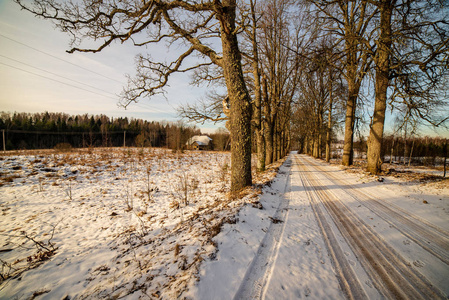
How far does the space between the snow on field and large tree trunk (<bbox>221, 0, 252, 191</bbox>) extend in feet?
2.55

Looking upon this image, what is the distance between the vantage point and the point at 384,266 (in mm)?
2148

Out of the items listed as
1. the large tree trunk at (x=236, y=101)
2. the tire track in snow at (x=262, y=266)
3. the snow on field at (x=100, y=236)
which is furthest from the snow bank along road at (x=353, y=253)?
the large tree trunk at (x=236, y=101)

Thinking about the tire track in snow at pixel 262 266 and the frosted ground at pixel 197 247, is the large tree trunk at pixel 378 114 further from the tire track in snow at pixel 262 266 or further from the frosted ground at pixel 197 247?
the tire track in snow at pixel 262 266

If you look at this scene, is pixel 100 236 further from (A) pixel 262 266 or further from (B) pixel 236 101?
(B) pixel 236 101

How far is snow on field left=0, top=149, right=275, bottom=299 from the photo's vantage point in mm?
2105

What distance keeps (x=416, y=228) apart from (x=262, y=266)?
3.40 meters

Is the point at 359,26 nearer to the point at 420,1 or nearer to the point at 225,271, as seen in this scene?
the point at 420,1

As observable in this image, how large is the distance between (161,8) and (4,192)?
33.6 feet

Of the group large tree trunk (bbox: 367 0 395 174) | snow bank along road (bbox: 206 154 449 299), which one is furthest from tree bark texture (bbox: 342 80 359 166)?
snow bank along road (bbox: 206 154 449 299)

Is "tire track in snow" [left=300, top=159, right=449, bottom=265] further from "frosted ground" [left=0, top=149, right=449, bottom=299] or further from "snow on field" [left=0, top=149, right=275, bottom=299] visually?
"snow on field" [left=0, top=149, right=275, bottom=299]

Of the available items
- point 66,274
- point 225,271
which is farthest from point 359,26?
point 66,274

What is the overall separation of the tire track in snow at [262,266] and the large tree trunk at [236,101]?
1.95 metres

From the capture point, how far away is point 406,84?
6.14 meters

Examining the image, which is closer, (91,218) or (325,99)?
(91,218)
